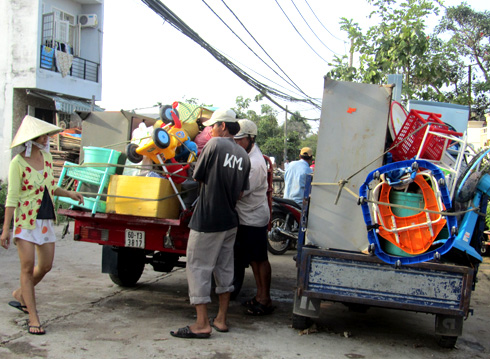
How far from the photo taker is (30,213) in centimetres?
427

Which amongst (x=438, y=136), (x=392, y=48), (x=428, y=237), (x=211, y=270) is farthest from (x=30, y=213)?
(x=392, y=48)

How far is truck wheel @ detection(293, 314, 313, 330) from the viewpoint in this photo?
4.71 m

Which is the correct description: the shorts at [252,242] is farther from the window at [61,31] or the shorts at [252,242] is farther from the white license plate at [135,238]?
the window at [61,31]

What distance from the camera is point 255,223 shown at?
5160 mm

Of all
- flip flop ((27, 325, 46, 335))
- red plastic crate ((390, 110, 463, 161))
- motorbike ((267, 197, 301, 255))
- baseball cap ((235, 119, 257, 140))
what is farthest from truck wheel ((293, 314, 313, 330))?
motorbike ((267, 197, 301, 255))

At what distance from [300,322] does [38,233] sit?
2373mm

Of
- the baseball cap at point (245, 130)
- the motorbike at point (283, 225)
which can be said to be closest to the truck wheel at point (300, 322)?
the baseball cap at point (245, 130)

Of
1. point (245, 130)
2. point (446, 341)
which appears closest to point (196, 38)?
point (245, 130)

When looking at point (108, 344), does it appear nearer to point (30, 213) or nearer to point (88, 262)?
point (30, 213)

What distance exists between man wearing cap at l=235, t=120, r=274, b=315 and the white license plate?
3.11 ft

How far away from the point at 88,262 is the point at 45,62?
10.7m

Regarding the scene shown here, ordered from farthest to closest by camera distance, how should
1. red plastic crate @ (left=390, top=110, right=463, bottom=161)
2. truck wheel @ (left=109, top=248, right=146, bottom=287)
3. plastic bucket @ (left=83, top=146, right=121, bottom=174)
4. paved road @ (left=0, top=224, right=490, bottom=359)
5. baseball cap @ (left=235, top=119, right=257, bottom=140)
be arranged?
truck wheel @ (left=109, top=248, right=146, bottom=287), baseball cap @ (left=235, top=119, right=257, bottom=140), plastic bucket @ (left=83, top=146, right=121, bottom=174), red plastic crate @ (left=390, top=110, right=463, bottom=161), paved road @ (left=0, top=224, right=490, bottom=359)

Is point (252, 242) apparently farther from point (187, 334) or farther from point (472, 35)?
point (472, 35)

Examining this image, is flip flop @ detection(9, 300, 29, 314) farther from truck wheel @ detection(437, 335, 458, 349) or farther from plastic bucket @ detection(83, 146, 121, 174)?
truck wheel @ detection(437, 335, 458, 349)
